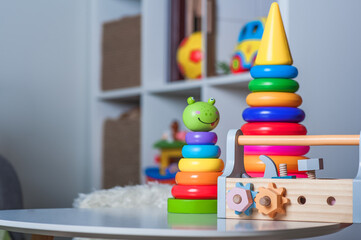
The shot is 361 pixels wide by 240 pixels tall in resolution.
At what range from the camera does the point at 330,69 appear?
126 cm

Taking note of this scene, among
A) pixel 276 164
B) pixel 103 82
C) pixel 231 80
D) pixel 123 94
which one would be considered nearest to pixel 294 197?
pixel 276 164

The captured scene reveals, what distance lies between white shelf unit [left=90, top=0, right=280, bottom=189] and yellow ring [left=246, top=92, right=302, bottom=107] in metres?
0.55

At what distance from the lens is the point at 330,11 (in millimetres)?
1268

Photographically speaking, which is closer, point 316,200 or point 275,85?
point 316,200

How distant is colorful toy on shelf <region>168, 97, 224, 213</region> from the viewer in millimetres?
885

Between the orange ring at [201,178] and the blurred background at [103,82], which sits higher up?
the blurred background at [103,82]

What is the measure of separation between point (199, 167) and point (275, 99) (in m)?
0.18

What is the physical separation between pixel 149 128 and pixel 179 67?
26cm

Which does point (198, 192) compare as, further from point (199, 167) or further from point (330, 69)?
point (330, 69)

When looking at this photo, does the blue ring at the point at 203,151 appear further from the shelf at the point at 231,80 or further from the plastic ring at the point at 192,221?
the shelf at the point at 231,80

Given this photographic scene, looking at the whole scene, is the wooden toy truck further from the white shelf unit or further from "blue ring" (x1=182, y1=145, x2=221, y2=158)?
the white shelf unit

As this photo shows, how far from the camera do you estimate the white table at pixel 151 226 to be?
0.63 meters

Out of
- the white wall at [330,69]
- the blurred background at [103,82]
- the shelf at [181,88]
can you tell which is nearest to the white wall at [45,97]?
the blurred background at [103,82]

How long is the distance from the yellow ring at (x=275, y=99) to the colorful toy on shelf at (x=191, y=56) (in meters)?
0.93
